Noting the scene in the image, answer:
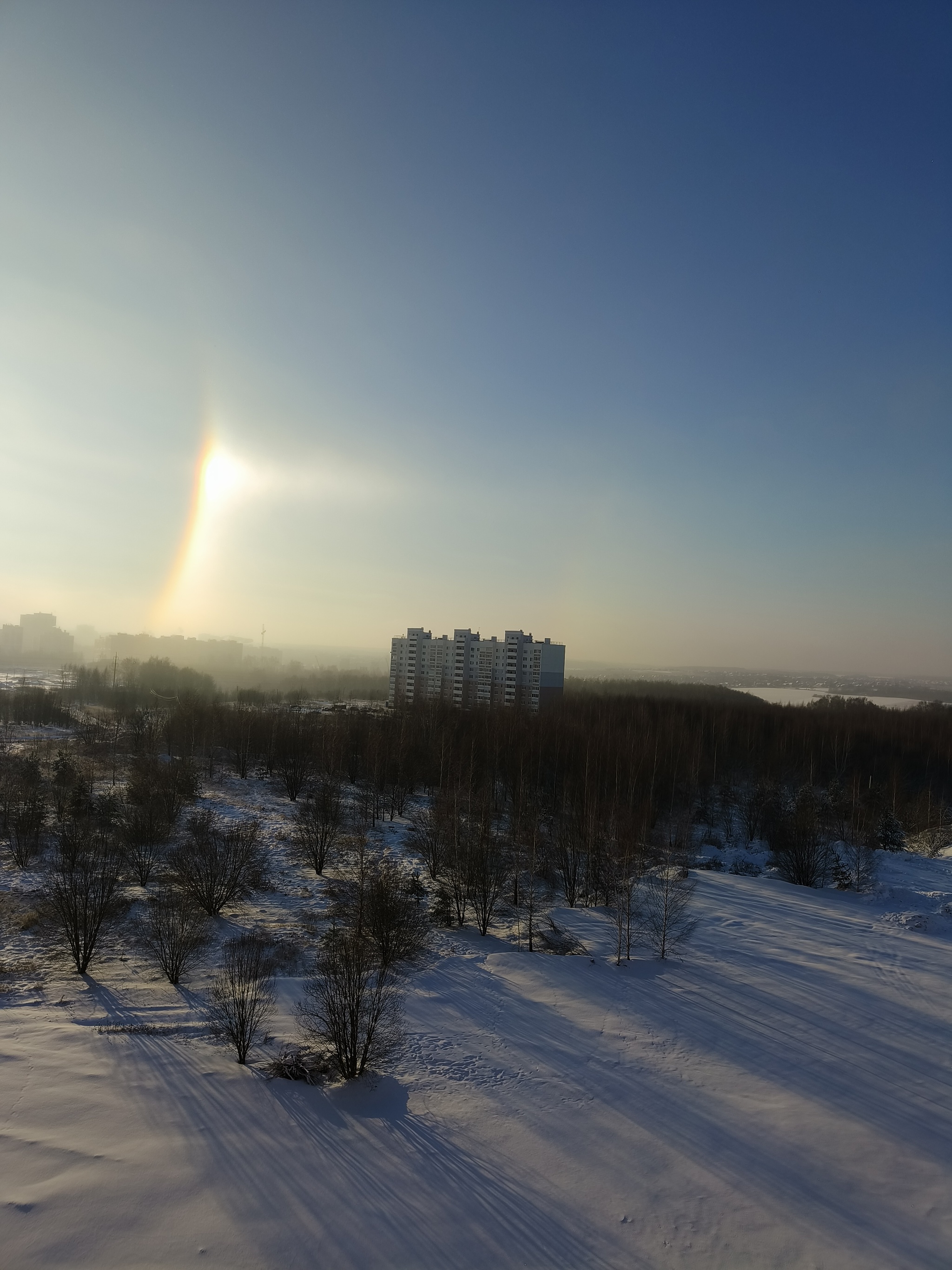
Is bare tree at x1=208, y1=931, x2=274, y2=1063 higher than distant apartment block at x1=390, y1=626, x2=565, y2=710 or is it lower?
lower

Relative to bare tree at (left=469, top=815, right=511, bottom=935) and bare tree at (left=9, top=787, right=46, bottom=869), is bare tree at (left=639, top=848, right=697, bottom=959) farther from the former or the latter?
bare tree at (left=9, top=787, right=46, bottom=869)

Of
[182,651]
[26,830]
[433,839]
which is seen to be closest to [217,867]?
[433,839]

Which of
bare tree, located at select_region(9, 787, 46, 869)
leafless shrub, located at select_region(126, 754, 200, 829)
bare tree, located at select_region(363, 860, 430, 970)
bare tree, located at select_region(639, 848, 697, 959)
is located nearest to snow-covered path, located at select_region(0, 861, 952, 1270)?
bare tree, located at select_region(363, 860, 430, 970)

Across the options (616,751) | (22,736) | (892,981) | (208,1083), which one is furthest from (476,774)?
(22,736)

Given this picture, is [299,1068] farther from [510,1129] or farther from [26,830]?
[26,830]

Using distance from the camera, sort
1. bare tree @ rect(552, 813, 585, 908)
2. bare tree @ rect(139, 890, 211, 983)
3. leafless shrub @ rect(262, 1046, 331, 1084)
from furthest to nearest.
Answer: bare tree @ rect(552, 813, 585, 908), bare tree @ rect(139, 890, 211, 983), leafless shrub @ rect(262, 1046, 331, 1084)

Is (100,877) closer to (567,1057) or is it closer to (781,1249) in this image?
(567,1057)
